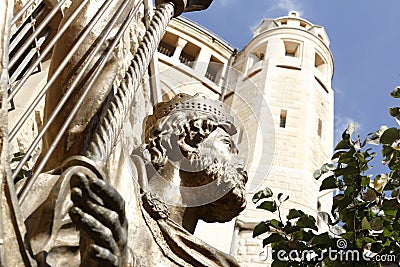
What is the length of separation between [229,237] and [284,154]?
4690mm

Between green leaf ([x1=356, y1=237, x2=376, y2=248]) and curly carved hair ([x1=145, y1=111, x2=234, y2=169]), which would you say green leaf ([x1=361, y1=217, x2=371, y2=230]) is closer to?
green leaf ([x1=356, y1=237, x2=376, y2=248])

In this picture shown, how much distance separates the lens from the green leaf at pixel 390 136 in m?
3.88

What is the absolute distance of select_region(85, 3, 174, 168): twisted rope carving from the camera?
2.65 metres

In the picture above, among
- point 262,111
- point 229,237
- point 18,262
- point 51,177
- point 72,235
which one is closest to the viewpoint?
point 18,262

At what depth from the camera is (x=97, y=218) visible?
2035 mm

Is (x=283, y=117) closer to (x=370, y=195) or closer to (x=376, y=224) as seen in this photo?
(x=370, y=195)

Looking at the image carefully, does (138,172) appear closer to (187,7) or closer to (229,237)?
(187,7)

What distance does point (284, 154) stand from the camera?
799 inches

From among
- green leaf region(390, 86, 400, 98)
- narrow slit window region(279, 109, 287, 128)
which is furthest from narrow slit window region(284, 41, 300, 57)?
green leaf region(390, 86, 400, 98)

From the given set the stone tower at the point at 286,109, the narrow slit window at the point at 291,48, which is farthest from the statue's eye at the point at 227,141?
the narrow slit window at the point at 291,48

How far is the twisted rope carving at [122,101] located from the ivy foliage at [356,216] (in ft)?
3.57

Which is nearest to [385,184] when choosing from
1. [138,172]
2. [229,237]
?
[138,172]

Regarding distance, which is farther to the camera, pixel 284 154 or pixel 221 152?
pixel 284 154

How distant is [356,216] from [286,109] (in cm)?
1843
